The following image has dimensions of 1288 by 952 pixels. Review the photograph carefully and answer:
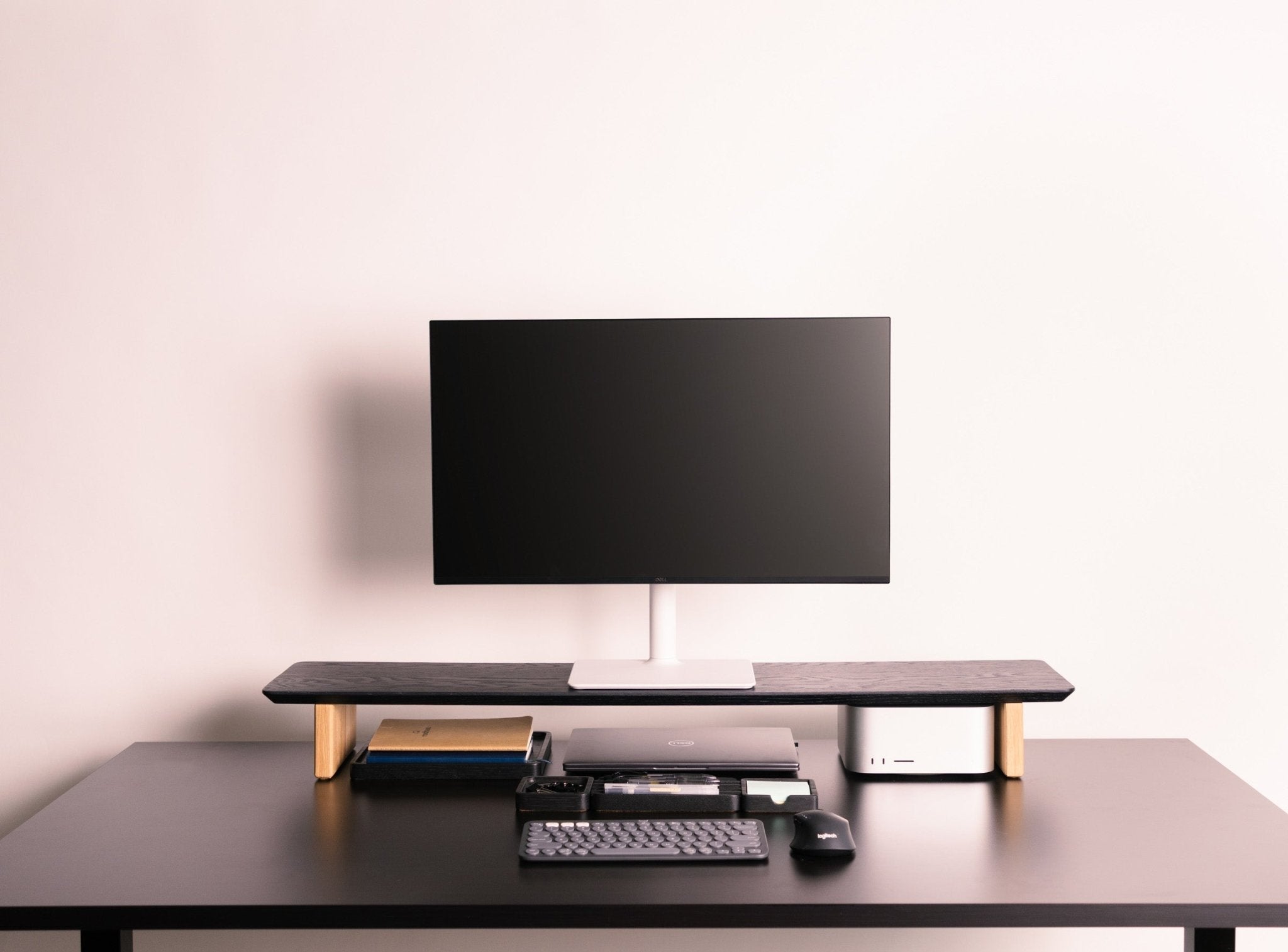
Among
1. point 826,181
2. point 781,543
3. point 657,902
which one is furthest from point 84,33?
point 657,902

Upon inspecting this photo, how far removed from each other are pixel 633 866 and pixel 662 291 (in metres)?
1.05

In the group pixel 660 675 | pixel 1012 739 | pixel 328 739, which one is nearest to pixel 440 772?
pixel 328 739

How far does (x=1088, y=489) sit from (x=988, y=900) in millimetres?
990

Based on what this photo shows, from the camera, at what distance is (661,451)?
184 centimetres

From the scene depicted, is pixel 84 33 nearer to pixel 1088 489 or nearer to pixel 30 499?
pixel 30 499

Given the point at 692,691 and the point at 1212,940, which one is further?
the point at 692,691

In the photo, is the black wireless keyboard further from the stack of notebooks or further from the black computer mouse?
the stack of notebooks

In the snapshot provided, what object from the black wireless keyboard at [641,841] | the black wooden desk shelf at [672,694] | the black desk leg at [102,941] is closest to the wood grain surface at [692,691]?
the black wooden desk shelf at [672,694]

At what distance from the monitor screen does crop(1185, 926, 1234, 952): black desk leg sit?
0.65 meters

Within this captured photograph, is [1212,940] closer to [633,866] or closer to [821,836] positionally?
[821,836]

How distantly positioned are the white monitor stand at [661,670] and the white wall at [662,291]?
191 millimetres

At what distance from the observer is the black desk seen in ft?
4.32

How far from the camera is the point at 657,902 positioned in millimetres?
1319

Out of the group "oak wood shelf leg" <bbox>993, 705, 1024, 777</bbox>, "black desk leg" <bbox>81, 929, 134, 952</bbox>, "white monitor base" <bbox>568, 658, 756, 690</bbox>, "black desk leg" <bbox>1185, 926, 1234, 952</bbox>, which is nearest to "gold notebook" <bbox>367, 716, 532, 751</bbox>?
"white monitor base" <bbox>568, 658, 756, 690</bbox>
